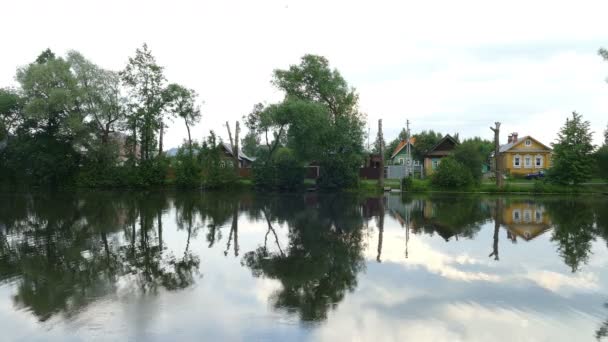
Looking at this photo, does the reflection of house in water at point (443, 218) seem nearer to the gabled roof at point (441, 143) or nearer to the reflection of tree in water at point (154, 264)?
the reflection of tree in water at point (154, 264)

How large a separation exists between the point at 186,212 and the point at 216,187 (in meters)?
20.8

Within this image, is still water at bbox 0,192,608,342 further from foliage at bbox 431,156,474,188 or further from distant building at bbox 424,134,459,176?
distant building at bbox 424,134,459,176

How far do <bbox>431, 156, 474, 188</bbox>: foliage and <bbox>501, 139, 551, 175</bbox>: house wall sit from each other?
608 inches

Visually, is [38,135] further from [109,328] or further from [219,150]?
[109,328]

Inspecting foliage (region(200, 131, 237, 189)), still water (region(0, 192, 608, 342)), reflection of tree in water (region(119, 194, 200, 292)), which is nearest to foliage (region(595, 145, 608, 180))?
still water (region(0, 192, 608, 342))

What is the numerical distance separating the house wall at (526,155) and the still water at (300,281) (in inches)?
1441

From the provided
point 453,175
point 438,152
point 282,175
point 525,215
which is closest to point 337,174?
point 282,175

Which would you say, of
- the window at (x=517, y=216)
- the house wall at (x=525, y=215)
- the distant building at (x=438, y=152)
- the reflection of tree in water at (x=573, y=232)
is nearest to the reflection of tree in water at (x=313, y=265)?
the reflection of tree in water at (x=573, y=232)

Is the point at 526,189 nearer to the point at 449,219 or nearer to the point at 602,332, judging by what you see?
the point at 449,219

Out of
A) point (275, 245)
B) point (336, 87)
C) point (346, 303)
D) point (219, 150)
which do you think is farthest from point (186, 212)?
point (336, 87)

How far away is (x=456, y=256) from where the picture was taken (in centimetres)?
1205

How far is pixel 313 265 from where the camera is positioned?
425 inches

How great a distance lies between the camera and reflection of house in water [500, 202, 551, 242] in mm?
16344

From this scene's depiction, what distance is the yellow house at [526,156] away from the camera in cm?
5094
